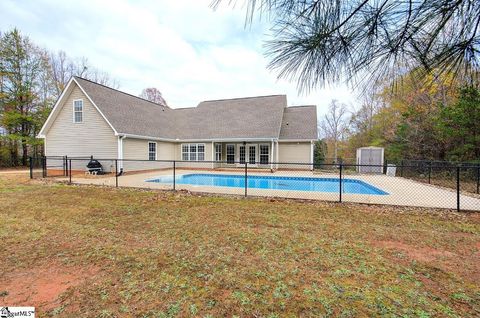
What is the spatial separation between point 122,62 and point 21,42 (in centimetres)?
1054

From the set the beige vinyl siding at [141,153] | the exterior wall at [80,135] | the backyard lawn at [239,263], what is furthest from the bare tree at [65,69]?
the backyard lawn at [239,263]

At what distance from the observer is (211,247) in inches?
142

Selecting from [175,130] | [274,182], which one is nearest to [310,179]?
[274,182]

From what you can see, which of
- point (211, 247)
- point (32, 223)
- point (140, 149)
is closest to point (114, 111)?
point (140, 149)

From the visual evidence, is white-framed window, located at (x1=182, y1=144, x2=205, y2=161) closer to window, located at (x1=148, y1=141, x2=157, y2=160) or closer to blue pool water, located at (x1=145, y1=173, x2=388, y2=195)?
window, located at (x1=148, y1=141, x2=157, y2=160)

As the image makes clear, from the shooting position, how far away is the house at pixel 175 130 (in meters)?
14.1

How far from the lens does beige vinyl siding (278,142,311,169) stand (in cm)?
1717

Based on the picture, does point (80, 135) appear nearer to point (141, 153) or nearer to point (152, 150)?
point (141, 153)

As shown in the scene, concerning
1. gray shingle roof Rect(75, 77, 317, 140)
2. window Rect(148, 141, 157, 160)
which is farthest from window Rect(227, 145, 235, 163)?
window Rect(148, 141, 157, 160)

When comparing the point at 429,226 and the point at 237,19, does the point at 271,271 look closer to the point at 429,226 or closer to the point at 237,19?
the point at 237,19
